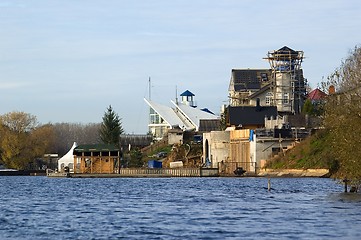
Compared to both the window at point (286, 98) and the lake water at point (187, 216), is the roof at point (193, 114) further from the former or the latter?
the lake water at point (187, 216)

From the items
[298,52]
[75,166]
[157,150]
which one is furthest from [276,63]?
[75,166]

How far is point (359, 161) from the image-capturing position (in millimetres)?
53281

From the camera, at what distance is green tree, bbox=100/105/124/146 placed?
148750 millimetres

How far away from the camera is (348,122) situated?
182ft

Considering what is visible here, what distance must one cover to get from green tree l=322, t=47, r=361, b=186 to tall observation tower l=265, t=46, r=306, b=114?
70.8 metres

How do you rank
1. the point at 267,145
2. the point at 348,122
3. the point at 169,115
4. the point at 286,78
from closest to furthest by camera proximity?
the point at 348,122, the point at 267,145, the point at 286,78, the point at 169,115

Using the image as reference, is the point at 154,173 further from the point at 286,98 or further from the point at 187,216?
the point at 187,216

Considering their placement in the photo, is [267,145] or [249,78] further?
[249,78]

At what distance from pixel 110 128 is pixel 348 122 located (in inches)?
3791

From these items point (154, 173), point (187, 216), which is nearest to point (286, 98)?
point (154, 173)

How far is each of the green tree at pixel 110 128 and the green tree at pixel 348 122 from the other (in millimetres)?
86995

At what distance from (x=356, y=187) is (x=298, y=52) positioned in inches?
3035

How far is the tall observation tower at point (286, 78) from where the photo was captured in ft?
442

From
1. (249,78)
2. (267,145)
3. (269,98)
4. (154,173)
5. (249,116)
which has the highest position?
(249,78)
